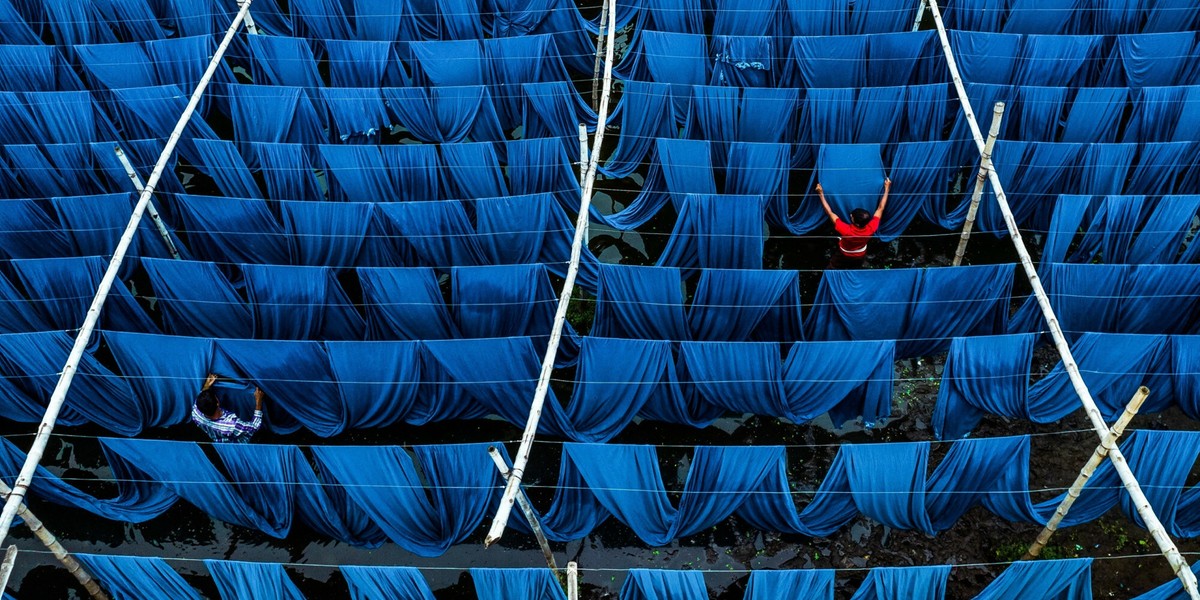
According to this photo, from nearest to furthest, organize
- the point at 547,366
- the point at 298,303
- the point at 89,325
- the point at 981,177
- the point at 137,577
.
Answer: the point at 137,577
the point at 547,366
the point at 89,325
the point at 298,303
the point at 981,177

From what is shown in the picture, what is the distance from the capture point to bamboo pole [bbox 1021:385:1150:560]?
849cm

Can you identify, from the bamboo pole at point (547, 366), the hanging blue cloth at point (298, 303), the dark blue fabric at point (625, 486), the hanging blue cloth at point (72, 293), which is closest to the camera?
the bamboo pole at point (547, 366)

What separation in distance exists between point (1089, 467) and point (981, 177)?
16.5ft

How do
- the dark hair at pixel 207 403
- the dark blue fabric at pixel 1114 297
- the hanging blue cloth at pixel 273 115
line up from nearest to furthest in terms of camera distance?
1. the dark hair at pixel 207 403
2. the dark blue fabric at pixel 1114 297
3. the hanging blue cloth at pixel 273 115

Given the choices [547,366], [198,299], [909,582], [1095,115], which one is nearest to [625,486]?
[547,366]

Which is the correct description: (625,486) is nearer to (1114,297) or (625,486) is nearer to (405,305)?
(405,305)

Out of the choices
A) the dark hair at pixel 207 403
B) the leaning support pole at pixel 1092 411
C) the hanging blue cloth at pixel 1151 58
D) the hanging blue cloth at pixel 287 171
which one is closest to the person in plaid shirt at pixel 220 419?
the dark hair at pixel 207 403

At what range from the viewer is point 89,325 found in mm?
10750

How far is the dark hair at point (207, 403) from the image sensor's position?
1134 cm

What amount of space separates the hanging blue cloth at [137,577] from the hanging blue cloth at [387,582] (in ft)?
6.09

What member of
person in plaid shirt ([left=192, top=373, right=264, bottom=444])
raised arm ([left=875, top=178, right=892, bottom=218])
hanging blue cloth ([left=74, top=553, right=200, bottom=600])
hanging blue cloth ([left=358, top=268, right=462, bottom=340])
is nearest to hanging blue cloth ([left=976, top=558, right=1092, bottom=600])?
raised arm ([left=875, top=178, right=892, bottom=218])

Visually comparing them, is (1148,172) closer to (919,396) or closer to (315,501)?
(919,396)

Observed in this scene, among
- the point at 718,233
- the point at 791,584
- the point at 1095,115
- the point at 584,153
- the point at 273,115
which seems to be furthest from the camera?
the point at 273,115

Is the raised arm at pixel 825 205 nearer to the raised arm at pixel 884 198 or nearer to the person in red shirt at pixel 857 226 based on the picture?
the person in red shirt at pixel 857 226
